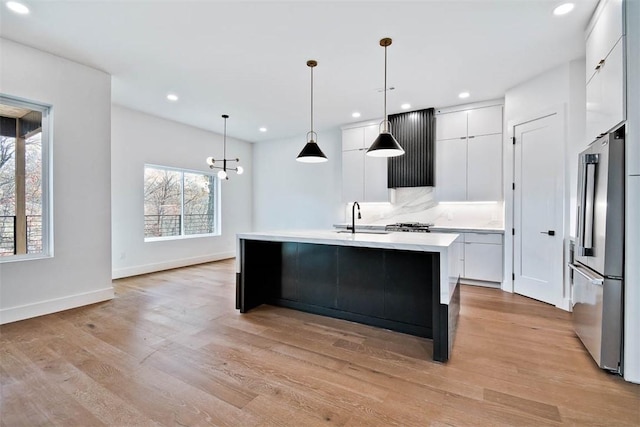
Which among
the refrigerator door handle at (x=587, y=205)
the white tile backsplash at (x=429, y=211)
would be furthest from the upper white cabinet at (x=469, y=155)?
the refrigerator door handle at (x=587, y=205)

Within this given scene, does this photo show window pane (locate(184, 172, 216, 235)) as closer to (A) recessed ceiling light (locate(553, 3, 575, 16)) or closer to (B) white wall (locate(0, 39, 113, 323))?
(B) white wall (locate(0, 39, 113, 323))

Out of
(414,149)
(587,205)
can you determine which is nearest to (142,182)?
(414,149)

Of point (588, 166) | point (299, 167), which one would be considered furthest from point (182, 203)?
point (588, 166)

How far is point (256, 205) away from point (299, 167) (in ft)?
5.52

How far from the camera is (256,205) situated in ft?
25.5

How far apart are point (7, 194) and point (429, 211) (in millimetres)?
5875

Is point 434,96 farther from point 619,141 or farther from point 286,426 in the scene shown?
point 286,426

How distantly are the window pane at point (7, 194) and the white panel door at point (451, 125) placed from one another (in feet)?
19.1

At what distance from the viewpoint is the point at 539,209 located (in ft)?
12.6

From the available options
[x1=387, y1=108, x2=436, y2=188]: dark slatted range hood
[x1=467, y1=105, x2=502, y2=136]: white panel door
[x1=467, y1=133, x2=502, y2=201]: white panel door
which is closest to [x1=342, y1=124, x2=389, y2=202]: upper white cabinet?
[x1=387, y1=108, x2=436, y2=188]: dark slatted range hood

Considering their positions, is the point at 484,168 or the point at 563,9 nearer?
the point at 563,9

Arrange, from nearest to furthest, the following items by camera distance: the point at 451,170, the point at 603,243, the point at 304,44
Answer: the point at 603,243
the point at 304,44
the point at 451,170

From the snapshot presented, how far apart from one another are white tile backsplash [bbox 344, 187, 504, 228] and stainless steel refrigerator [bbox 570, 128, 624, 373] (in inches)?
99.3

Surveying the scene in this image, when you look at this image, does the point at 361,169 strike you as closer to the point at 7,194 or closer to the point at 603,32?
the point at 603,32
